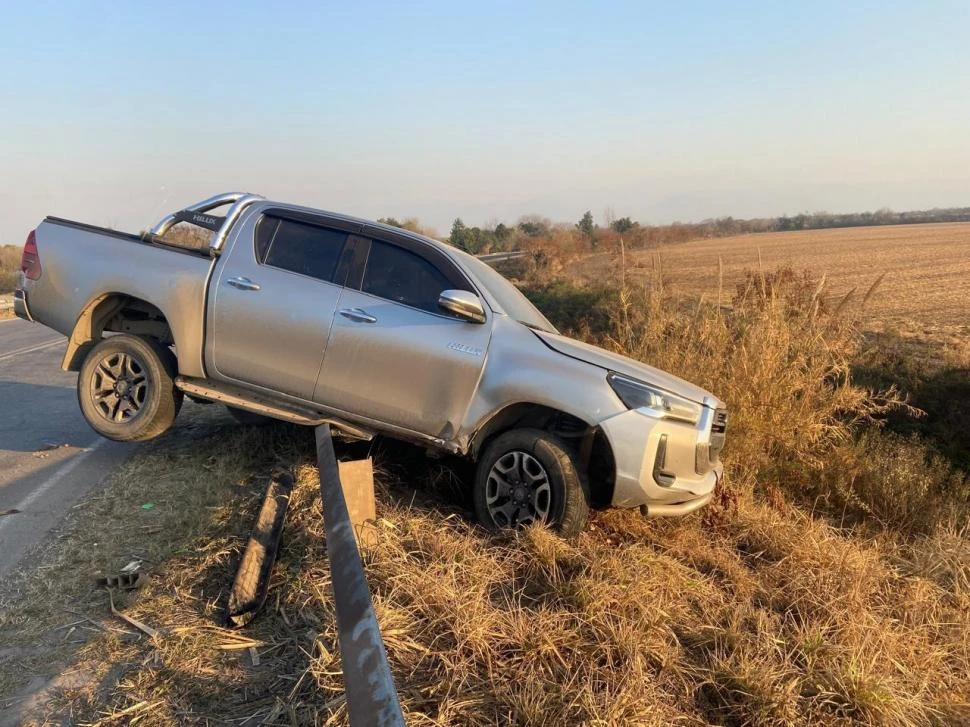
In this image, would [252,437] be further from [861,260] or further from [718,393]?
[861,260]

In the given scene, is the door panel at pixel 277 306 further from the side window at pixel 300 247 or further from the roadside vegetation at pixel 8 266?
the roadside vegetation at pixel 8 266

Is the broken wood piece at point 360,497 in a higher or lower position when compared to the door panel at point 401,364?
lower

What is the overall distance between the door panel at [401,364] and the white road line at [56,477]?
224 centimetres

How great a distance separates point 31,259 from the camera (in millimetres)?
5762

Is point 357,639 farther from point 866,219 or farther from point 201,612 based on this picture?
point 866,219

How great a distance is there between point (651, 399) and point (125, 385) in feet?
13.2

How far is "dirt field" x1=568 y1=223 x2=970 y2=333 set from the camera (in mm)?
10031

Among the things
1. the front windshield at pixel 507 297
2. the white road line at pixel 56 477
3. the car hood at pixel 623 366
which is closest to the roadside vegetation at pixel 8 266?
the white road line at pixel 56 477

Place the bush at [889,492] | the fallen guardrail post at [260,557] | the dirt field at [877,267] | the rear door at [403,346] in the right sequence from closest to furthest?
the fallen guardrail post at [260,557] < the rear door at [403,346] < the bush at [889,492] < the dirt field at [877,267]

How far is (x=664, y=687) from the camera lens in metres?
3.16

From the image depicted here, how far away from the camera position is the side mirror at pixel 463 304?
4.71 meters

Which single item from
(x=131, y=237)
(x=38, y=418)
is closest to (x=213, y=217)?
(x=131, y=237)

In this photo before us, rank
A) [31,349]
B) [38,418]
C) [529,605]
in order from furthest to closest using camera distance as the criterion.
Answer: [31,349], [38,418], [529,605]

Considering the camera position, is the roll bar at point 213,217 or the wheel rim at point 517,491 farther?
the roll bar at point 213,217
